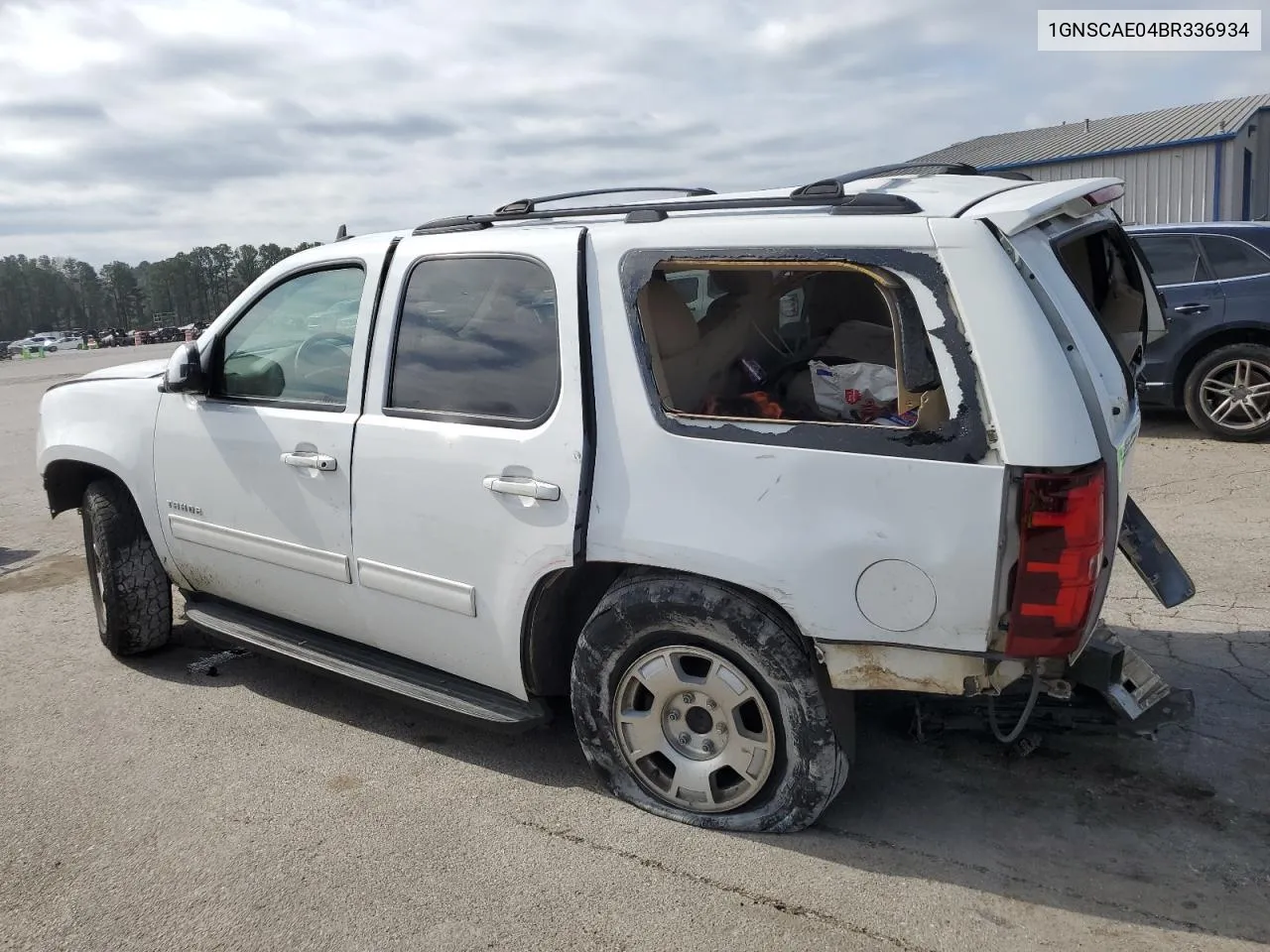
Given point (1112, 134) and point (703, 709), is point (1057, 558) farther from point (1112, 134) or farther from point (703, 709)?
point (1112, 134)

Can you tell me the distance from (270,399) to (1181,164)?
65.2ft

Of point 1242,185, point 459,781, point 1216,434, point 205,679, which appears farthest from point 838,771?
point 1242,185

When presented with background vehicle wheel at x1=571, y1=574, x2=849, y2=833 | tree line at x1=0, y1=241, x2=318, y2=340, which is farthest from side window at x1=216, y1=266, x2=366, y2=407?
tree line at x1=0, y1=241, x2=318, y2=340

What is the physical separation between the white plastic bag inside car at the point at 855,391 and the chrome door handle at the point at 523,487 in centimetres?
84

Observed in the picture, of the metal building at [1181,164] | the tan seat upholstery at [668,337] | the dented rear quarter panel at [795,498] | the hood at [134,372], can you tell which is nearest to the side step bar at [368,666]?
the dented rear quarter panel at [795,498]

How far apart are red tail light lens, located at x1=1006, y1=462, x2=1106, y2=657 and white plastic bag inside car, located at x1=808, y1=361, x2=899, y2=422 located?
0.56m

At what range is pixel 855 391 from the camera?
9.65ft

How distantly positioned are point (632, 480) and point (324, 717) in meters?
1.93

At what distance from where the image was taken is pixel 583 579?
3301 mm

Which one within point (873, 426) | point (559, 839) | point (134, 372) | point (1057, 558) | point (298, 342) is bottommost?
point (559, 839)

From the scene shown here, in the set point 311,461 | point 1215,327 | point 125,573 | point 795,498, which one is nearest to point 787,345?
point 795,498

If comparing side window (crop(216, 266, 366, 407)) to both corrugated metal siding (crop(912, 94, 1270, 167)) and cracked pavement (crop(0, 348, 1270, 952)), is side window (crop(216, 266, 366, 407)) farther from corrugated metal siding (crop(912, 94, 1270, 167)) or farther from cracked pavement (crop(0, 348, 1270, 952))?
corrugated metal siding (crop(912, 94, 1270, 167))

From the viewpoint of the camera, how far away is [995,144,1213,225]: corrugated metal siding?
61.8 feet

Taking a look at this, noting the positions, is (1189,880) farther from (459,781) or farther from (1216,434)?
(1216,434)
